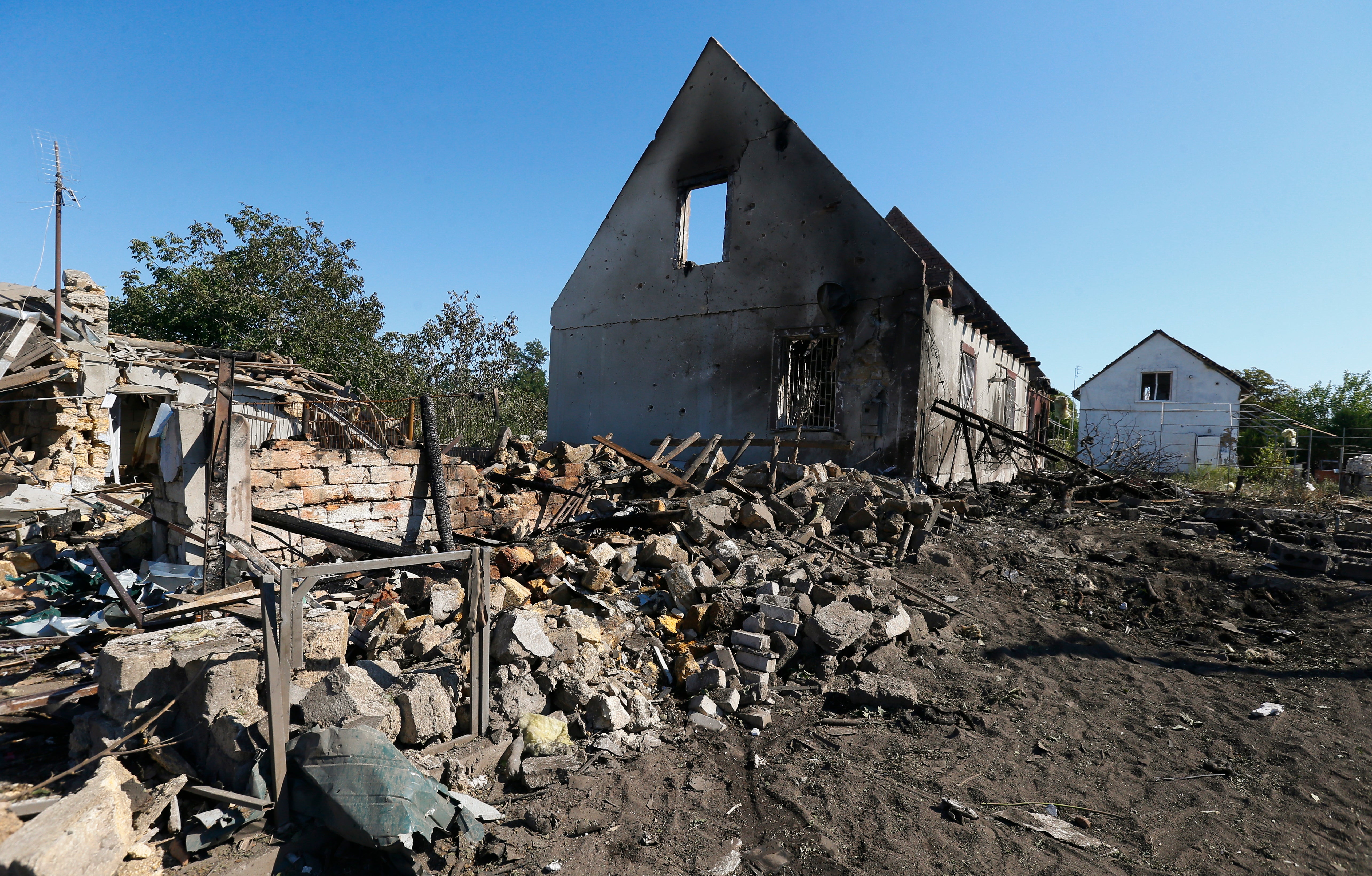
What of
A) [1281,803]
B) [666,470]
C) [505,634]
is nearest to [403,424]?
[666,470]

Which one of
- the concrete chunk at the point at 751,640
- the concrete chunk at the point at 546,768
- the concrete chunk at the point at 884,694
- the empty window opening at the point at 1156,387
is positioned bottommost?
the concrete chunk at the point at 546,768

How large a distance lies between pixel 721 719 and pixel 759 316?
8431 millimetres

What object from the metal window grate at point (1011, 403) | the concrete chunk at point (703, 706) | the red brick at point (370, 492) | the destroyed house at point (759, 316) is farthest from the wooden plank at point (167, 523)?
the metal window grate at point (1011, 403)

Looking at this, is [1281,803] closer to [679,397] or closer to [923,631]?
[923,631]

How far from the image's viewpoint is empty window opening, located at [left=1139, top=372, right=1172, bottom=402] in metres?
25.6

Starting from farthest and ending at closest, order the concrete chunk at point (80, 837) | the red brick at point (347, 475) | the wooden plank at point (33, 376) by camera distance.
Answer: the wooden plank at point (33, 376) → the red brick at point (347, 475) → the concrete chunk at point (80, 837)

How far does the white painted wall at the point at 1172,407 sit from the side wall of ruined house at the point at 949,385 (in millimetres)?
11044

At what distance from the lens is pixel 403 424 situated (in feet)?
44.2

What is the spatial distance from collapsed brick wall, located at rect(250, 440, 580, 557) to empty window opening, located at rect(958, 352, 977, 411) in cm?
866

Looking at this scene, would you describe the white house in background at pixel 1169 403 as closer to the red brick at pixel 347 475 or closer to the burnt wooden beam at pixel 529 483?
the burnt wooden beam at pixel 529 483

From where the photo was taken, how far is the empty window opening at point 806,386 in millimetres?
11352

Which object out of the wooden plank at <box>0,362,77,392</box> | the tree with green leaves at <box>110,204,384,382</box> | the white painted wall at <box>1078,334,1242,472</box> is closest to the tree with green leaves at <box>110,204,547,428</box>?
the tree with green leaves at <box>110,204,384,382</box>

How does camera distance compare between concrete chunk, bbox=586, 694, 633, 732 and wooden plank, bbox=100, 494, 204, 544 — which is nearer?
concrete chunk, bbox=586, 694, 633, 732

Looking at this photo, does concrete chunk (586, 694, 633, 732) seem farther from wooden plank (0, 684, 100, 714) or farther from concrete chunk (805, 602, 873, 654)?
wooden plank (0, 684, 100, 714)
